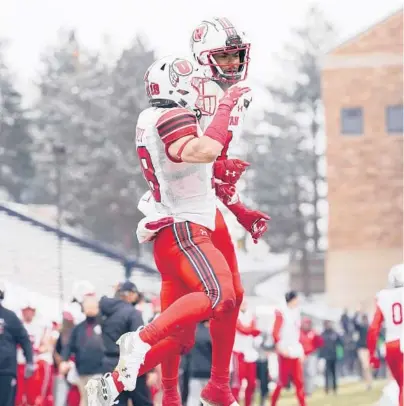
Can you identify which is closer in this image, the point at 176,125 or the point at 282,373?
the point at 176,125

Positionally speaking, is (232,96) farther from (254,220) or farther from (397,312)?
(397,312)

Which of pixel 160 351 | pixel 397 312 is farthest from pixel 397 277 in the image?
pixel 160 351

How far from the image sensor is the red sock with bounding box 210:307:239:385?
661cm

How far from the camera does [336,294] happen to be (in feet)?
146

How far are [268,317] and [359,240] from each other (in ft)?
53.8

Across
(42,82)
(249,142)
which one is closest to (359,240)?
(249,142)

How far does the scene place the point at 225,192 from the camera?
22.2 feet

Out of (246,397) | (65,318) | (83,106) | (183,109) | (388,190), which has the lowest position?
(246,397)

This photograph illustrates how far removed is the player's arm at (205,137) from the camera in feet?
19.4

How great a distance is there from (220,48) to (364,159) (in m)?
39.6

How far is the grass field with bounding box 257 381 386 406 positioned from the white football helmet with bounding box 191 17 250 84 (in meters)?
9.33

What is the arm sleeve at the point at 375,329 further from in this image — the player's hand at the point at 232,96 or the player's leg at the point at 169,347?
the player's hand at the point at 232,96

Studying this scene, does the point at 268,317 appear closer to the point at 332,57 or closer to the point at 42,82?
the point at 332,57

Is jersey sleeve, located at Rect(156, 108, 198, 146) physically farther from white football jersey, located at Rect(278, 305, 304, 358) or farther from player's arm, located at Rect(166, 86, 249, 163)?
white football jersey, located at Rect(278, 305, 304, 358)
